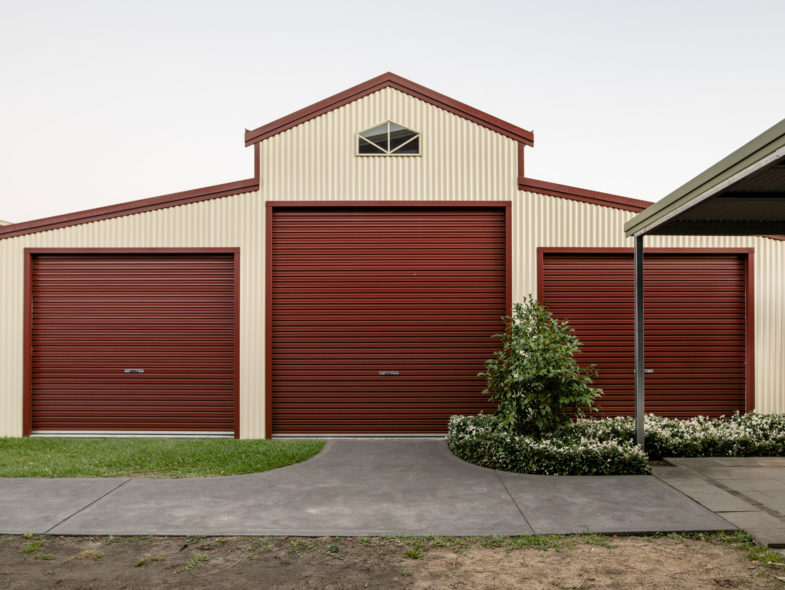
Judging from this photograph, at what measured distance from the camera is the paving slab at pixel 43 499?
17.1ft

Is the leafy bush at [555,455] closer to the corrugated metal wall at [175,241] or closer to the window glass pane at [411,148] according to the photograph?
the corrugated metal wall at [175,241]

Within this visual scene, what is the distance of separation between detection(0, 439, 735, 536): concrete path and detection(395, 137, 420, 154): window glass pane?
5367 millimetres

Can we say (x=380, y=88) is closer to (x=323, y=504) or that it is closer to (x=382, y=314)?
(x=382, y=314)

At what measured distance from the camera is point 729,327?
9.66 metres

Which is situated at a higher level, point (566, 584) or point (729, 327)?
point (729, 327)

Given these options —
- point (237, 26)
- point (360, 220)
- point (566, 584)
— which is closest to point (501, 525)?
point (566, 584)

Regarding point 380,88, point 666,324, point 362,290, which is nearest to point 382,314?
point 362,290

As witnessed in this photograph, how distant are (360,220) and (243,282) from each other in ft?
7.72

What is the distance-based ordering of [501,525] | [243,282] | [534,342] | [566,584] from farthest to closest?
1. [243,282]
2. [534,342]
3. [501,525]
4. [566,584]

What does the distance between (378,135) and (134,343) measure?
5761mm

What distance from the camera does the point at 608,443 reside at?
23.6 feet

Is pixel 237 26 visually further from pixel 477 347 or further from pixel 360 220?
pixel 477 347

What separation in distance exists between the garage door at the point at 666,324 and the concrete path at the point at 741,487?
1.90 m

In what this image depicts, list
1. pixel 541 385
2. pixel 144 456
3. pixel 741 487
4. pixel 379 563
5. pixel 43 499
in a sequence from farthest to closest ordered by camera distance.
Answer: pixel 144 456
pixel 541 385
pixel 741 487
pixel 43 499
pixel 379 563
